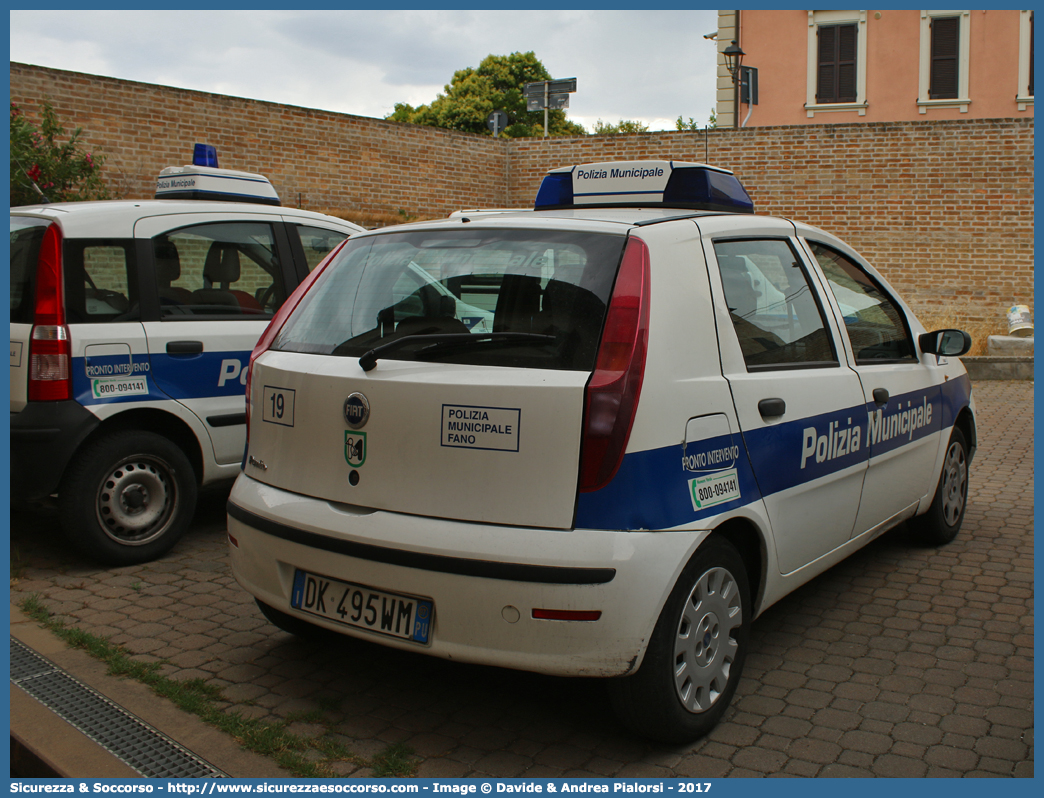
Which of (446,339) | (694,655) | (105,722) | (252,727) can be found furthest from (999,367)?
(105,722)

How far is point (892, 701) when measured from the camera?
327 cm

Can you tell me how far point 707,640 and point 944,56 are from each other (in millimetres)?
27480

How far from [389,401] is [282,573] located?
730mm

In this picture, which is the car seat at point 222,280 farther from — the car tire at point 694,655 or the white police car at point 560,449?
the car tire at point 694,655

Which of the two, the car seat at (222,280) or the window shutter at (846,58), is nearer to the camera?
the car seat at (222,280)

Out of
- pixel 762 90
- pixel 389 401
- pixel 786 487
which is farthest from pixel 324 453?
pixel 762 90

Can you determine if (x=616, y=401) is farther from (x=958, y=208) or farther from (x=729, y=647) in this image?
(x=958, y=208)

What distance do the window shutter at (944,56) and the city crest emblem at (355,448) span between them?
2739 centimetres

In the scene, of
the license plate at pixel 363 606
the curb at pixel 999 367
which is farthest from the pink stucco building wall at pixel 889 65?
the license plate at pixel 363 606

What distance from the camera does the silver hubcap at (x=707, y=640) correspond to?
2875 millimetres

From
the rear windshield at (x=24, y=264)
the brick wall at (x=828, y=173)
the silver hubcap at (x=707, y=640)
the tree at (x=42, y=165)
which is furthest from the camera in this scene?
the brick wall at (x=828, y=173)

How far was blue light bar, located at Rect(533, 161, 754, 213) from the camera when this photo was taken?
366 centimetres

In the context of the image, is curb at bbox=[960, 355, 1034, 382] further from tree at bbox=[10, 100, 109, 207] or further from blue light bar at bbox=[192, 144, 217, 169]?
tree at bbox=[10, 100, 109, 207]

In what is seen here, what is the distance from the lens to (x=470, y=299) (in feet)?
9.87
